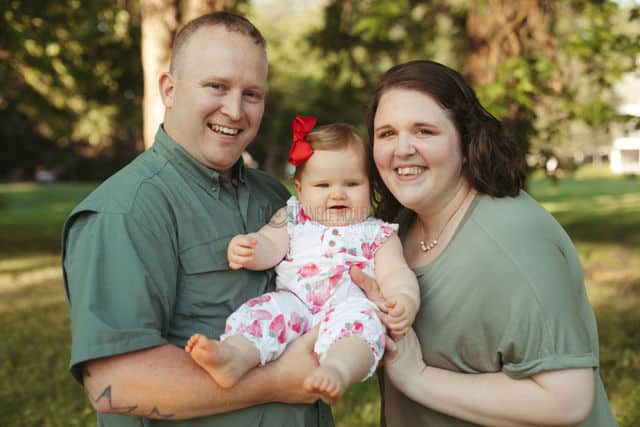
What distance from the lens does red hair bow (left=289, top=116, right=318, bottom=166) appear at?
296 cm

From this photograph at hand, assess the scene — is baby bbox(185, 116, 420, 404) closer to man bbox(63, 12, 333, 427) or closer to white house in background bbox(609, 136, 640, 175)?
man bbox(63, 12, 333, 427)

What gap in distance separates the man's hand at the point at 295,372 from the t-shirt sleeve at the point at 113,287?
45 cm

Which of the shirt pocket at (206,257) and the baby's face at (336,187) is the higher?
the baby's face at (336,187)

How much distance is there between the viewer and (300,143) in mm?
2998

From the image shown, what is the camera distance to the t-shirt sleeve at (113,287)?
6.96 ft

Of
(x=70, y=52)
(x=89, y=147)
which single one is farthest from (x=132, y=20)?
(x=89, y=147)

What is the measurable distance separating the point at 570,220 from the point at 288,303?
16.4m

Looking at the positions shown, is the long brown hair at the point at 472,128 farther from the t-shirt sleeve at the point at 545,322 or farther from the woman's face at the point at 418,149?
the t-shirt sleeve at the point at 545,322

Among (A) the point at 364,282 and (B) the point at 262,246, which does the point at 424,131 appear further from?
(B) the point at 262,246

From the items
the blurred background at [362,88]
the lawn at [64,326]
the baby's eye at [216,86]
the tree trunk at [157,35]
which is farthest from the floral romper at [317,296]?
the tree trunk at [157,35]

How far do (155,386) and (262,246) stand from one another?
0.73m

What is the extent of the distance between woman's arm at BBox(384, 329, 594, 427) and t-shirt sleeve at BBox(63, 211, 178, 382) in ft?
3.15

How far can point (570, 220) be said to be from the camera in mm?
17531

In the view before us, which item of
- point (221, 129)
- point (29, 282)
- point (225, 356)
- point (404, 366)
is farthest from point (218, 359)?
point (29, 282)
